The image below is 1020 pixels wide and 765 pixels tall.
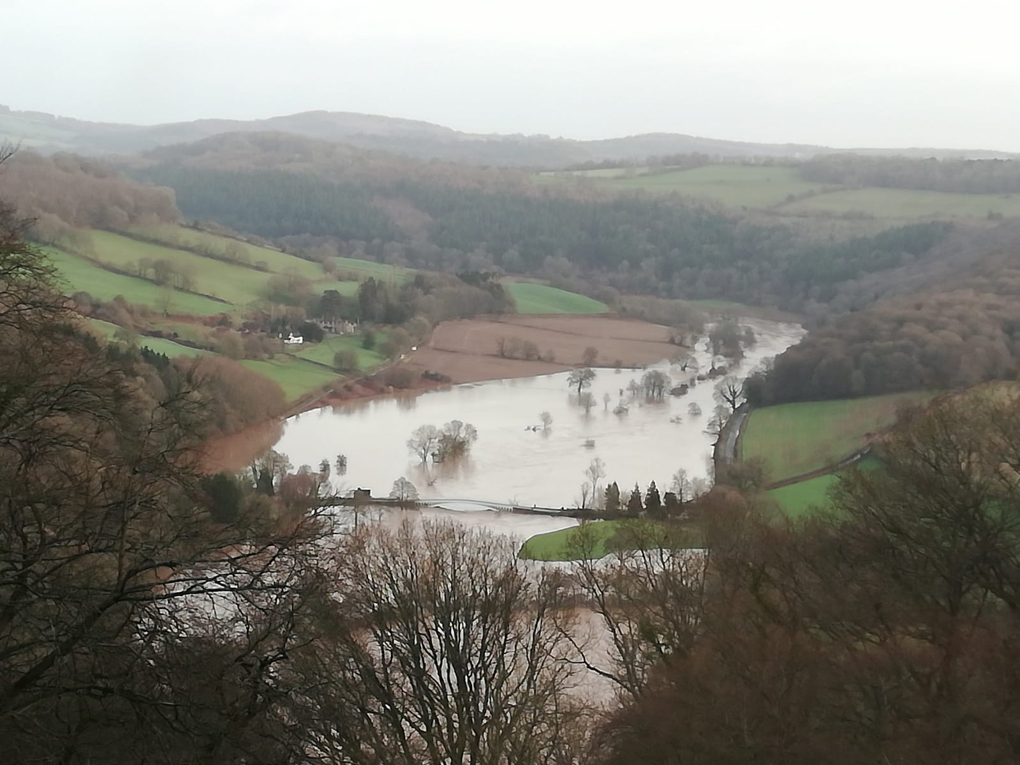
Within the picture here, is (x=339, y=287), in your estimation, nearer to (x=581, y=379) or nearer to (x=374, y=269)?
(x=374, y=269)

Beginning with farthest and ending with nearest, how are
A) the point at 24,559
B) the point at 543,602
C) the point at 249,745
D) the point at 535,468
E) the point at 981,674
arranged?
the point at 535,468
the point at 543,602
the point at 981,674
the point at 249,745
the point at 24,559

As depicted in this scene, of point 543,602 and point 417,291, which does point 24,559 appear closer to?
point 543,602

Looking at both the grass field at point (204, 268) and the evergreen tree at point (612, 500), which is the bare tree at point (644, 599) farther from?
the grass field at point (204, 268)

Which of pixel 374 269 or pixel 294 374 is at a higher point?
pixel 374 269

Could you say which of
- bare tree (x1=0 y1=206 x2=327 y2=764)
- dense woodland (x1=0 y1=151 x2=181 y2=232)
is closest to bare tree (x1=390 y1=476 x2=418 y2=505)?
bare tree (x1=0 y1=206 x2=327 y2=764)

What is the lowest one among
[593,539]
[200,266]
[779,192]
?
[200,266]

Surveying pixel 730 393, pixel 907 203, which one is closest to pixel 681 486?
pixel 730 393

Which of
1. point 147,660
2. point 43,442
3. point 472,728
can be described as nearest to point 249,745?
point 147,660
